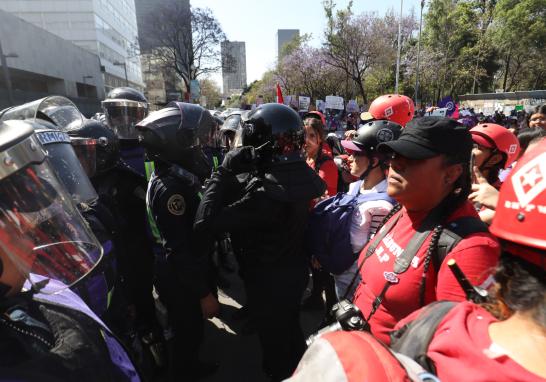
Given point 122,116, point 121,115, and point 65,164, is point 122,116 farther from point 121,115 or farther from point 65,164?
point 65,164

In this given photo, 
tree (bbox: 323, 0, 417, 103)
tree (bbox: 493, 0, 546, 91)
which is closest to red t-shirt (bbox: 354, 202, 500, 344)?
tree (bbox: 323, 0, 417, 103)

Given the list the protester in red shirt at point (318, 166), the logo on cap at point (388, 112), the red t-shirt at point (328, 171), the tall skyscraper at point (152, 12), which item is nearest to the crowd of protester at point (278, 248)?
the protester in red shirt at point (318, 166)

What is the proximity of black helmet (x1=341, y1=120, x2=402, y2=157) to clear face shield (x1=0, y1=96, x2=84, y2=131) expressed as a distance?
242 centimetres

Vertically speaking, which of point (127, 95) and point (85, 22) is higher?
point (85, 22)

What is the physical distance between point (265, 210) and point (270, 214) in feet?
0.13

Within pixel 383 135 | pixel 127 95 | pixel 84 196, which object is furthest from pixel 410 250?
pixel 127 95

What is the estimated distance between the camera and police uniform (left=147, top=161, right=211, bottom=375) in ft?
7.05

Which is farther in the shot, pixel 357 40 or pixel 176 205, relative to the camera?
pixel 357 40

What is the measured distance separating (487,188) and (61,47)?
35.3 meters

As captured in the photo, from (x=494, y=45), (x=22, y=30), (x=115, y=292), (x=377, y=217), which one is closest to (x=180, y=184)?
(x=115, y=292)

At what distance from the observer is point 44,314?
965 millimetres

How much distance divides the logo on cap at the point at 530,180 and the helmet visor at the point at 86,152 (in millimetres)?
2731

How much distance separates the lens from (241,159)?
2.00 m

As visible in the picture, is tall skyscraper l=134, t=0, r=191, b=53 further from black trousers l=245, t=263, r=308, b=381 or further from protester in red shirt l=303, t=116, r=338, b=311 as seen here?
black trousers l=245, t=263, r=308, b=381
